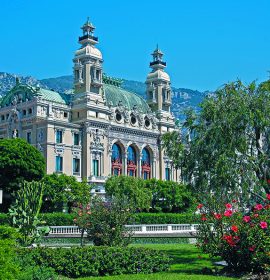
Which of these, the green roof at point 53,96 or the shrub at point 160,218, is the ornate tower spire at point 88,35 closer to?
the green roof at point 53,96

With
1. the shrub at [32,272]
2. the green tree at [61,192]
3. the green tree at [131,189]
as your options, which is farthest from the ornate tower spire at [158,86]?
the shrub at [32,272]

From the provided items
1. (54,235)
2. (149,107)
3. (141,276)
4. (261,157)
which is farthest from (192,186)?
(149,107)

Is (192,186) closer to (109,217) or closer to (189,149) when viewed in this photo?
(189,149)

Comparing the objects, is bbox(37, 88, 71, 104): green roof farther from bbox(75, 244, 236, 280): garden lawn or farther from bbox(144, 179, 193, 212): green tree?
bbox(75, 244, 236, 280): garden lawn

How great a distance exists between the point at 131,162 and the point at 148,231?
45.8 metres

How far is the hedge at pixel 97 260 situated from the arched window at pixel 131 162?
71.0 m

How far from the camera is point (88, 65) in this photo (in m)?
86.0

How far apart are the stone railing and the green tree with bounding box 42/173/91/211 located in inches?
682

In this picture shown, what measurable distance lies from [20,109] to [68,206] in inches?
961

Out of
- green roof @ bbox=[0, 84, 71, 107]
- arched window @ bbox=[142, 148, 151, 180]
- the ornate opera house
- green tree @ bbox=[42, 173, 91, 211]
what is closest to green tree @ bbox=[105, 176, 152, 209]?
green tree @ bbox=[42, 173, 91, 211]

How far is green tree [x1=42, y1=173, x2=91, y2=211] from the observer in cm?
6344

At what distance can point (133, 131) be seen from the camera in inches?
3620

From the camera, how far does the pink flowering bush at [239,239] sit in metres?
18.3

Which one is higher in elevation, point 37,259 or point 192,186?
point 192,186
